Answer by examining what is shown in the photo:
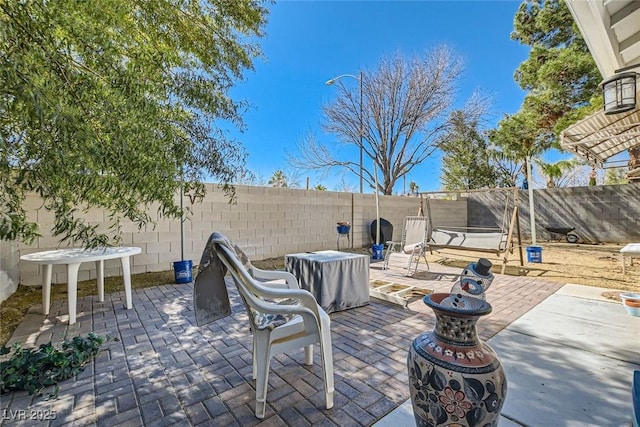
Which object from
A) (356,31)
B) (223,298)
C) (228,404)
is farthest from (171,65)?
(356,31)

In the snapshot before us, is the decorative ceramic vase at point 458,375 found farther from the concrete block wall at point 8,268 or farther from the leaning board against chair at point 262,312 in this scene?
the concrete block wall at point 8,268

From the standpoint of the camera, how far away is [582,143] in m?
4.60

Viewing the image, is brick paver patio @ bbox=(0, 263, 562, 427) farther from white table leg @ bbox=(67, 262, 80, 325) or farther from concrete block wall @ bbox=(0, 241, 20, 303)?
concrete block wall @ bbox=(0, 241, 20, 303)

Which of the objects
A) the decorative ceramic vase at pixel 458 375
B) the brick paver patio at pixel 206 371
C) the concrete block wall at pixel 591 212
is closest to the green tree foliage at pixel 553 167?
the concrete block wall at pixel 591 212

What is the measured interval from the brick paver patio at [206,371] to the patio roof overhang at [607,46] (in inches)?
114

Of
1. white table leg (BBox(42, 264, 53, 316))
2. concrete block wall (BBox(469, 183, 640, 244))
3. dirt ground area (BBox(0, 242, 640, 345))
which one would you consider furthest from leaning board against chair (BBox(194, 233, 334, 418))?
concrete block wall (BBox(469, 183, 640, 244))

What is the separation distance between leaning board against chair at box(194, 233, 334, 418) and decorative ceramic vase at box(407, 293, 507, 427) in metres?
0.66

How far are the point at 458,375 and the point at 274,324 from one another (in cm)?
105

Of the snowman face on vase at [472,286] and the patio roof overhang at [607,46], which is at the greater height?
the patio roof overhang at [607,46]

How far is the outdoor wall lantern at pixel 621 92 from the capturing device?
2744 millimetres

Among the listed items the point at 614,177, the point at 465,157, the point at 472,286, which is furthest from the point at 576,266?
the point at 614,177

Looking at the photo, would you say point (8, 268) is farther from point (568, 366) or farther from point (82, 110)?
point (568, 366)

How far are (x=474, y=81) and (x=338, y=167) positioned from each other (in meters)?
6.37

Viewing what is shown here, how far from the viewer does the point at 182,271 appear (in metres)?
4.50
